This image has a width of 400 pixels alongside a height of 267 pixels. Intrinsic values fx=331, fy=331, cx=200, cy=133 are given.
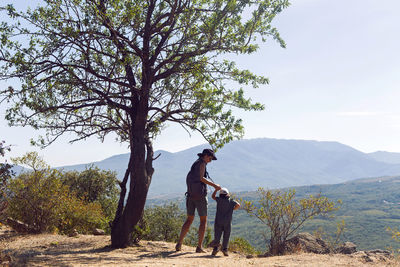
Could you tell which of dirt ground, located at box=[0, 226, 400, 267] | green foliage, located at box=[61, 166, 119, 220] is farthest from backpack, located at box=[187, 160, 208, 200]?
green foliage, located at box=[61, 166, 119, 220]

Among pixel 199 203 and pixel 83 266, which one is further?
pixel 199 203

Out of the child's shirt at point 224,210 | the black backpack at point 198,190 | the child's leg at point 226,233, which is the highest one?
the black backpack at point 198,190

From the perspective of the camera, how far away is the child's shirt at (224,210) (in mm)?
10109

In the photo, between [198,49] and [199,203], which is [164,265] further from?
[198,49]

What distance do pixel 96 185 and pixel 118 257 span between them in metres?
21.1

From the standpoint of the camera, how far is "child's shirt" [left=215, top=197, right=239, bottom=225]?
10109mm

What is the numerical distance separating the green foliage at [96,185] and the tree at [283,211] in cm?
1707

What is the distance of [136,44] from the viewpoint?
11.1 meters

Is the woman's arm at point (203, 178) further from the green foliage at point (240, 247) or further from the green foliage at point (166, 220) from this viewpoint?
the green foliage at point (166, 220)

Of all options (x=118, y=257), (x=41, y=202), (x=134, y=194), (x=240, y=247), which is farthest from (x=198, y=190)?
(x=41, y=202)

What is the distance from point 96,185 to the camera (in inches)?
1136

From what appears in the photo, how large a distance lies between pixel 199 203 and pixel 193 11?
20.9 ft

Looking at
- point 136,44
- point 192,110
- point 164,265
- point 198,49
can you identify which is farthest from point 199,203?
point 136,44

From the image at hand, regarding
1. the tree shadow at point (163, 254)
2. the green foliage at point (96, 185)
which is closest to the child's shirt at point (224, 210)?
the tree shadow at point (163, 254)
